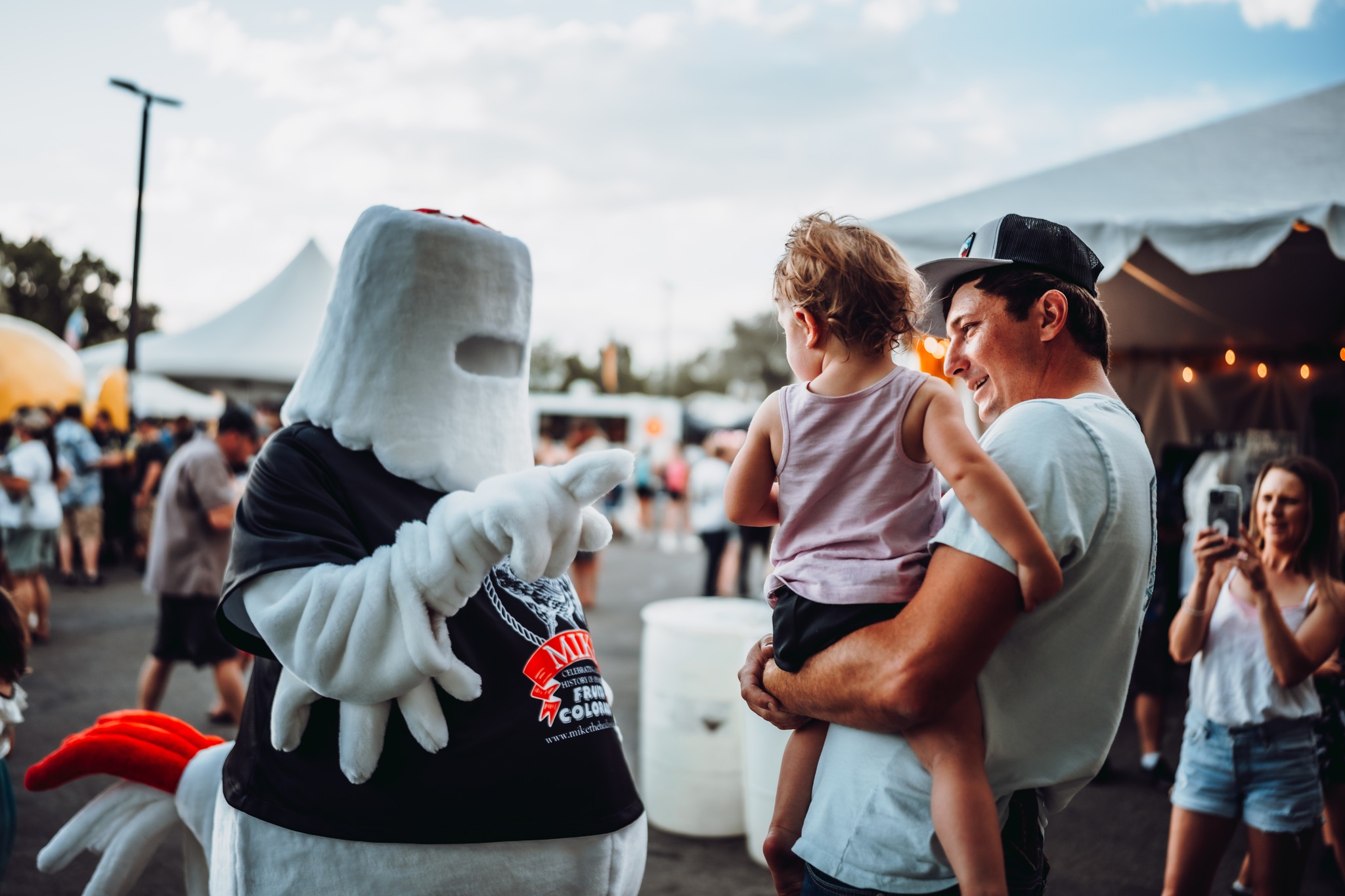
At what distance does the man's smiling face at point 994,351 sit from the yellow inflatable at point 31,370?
710 inches

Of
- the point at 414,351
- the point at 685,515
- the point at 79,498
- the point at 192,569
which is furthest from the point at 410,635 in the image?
the point at 685,515

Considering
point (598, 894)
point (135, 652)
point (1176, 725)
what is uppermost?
point (598, 894)

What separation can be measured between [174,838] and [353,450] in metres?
3.21

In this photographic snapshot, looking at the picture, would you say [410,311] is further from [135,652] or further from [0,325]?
[0,325]

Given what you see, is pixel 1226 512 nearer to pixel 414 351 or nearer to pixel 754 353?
pixel 414 351

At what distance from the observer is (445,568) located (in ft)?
5.01

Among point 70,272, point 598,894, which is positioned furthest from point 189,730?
point 70,272

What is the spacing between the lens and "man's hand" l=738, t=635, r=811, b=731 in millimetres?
1483

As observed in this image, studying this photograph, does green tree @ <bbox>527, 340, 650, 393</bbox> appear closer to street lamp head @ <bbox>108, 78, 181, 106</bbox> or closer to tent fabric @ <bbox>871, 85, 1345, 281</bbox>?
street lamp head @ <bbox>108, 78, 181, 106</bbox>

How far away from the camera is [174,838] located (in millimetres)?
3930

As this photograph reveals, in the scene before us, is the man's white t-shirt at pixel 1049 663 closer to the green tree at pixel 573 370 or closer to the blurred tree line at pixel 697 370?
the blurred tree line at pixel 697 370

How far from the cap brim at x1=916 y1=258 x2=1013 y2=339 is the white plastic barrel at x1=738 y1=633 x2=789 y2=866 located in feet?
6.66

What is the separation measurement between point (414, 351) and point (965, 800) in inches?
52.1

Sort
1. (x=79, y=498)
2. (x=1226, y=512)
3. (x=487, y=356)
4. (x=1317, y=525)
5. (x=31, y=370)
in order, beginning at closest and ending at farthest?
(x=487, y=356), (x=1317, y=525), (x=1226, y=512), (x=79, y=498), (x=31, y=370)
